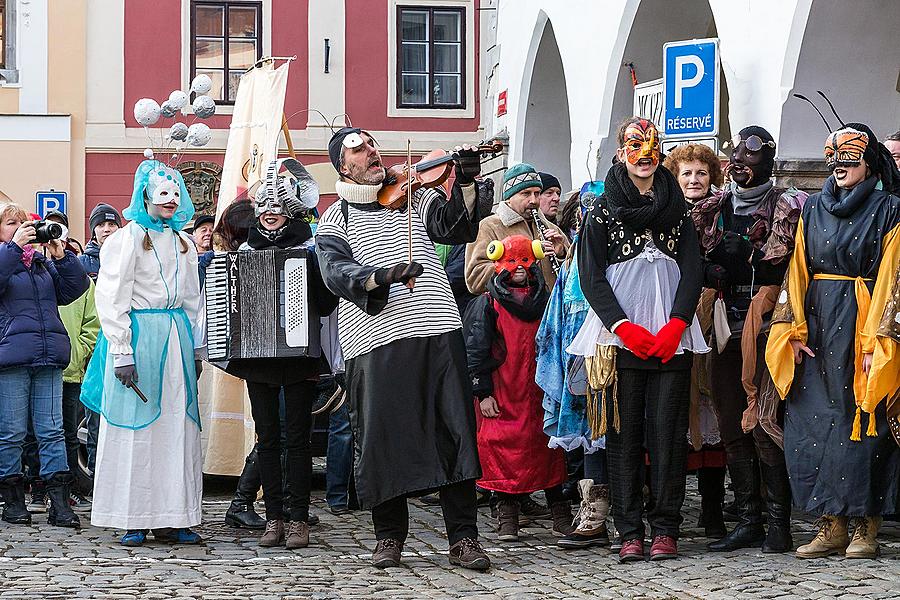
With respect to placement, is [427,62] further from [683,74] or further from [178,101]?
[683,74]

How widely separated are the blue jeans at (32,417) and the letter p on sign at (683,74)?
4.63 metres

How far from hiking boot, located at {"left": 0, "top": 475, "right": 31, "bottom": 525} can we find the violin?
10.8 feet

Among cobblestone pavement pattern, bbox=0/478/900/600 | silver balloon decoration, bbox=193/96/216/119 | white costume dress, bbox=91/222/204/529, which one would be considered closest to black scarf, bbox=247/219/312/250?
white costume dress, bbox=91/222/204/529

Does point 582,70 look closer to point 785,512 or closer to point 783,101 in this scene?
point 783,101

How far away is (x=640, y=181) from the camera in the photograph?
287 inches

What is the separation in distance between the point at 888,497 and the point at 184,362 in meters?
3.83

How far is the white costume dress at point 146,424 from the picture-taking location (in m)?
8.06

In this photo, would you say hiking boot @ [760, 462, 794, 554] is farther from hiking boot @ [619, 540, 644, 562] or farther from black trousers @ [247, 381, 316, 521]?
black trousers @ [247, 381, 316, 521]

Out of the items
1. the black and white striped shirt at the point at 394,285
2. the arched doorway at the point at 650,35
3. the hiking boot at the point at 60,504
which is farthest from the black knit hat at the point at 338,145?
the arched doorway at the point at 650,35

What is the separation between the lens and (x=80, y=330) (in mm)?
10406

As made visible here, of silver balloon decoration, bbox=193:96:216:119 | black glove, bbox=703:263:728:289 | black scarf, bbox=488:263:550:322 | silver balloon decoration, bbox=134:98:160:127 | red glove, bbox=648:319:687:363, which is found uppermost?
silver balloon decoration, bbox=193:96:216:119

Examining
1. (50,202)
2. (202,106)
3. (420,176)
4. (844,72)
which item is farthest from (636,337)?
(50,202)

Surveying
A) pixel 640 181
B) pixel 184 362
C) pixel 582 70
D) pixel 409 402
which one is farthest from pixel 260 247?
pixel 582 70

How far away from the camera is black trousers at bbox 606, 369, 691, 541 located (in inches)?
284
